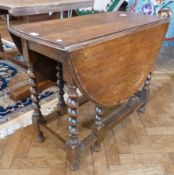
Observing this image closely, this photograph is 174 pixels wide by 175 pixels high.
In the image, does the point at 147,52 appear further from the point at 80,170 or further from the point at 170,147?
the point at 80,170

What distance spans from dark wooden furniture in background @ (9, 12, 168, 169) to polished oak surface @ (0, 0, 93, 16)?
408 mm

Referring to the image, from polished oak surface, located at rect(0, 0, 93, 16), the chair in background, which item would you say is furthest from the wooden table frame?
the chair in background

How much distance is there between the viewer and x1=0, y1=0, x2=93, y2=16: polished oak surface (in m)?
1.46

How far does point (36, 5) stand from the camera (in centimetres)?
154

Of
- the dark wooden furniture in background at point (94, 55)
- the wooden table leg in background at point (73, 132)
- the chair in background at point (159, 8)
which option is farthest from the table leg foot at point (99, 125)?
the chair in background at point (159, 8)

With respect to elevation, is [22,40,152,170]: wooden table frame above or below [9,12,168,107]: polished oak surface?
below

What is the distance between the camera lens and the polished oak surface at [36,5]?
146cm

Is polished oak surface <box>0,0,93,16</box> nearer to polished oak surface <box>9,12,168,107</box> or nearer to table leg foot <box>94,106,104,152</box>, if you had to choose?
polished oak surface <box>9,12,168,107</box>

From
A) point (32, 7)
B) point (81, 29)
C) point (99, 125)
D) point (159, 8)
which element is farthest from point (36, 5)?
point (159, 8)

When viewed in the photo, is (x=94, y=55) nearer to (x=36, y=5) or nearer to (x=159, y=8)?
(x=36, y=5)

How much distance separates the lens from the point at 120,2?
2.64 m

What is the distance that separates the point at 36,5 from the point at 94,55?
2.72 ft

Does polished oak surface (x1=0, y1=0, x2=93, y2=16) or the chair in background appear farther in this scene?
the chair in background

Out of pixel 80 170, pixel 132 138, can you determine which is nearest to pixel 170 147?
pixel 132 138
